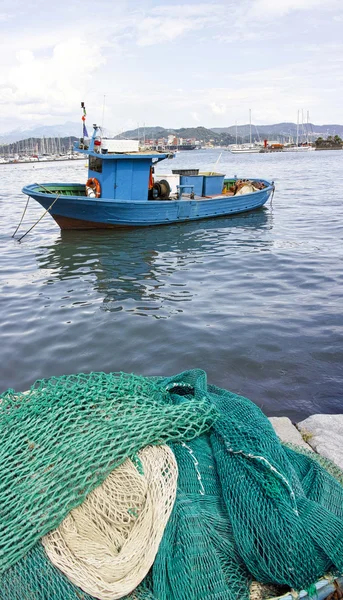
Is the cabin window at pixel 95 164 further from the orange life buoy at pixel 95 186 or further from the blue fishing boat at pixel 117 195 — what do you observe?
the orange life buoy at pixel 95 186

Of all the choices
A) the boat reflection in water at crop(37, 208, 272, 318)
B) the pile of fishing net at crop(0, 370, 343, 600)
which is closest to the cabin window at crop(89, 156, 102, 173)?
the boat reflection in water at crop(37, 208, 272, 318)

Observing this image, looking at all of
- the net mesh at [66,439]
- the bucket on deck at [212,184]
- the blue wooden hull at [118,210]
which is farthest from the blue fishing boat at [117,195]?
the net mesh at [66,439]

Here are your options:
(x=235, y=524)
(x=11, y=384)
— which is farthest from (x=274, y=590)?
(x=11, y=384)

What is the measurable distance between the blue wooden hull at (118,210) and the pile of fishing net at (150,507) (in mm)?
12641

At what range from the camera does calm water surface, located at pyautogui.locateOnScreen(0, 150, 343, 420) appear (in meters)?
6.70

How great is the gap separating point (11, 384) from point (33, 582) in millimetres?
4594

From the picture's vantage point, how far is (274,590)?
2416 millimetres

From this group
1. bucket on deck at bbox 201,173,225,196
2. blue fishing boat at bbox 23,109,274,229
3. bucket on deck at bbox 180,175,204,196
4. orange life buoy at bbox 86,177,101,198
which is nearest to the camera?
blue fishing boat at bbox 23,109,274,229

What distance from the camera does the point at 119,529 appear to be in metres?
2.42

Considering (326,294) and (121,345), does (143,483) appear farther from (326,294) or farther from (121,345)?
(326,294)

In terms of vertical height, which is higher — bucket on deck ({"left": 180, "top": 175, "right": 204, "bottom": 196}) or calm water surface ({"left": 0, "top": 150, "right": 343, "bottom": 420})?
bucket on deck ({"left": 180, "top": 175, "right": 204, "bottom": 196})

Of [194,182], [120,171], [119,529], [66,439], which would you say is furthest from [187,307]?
[194,182]

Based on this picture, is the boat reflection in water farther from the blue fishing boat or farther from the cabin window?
the cabin window

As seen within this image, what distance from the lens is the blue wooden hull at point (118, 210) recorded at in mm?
14844
